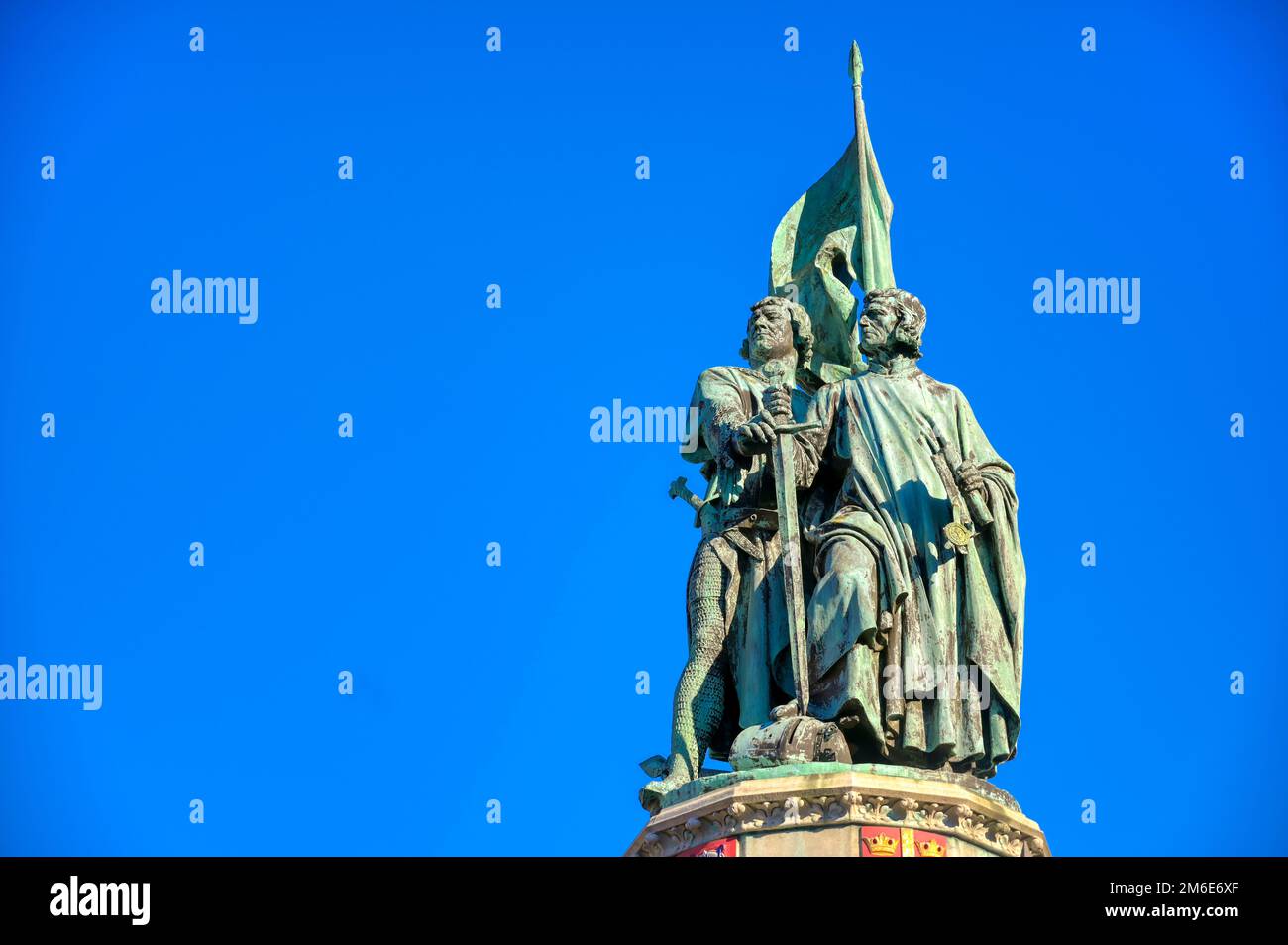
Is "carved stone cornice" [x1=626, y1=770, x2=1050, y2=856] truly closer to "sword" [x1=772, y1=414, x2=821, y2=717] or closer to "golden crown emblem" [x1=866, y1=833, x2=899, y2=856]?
"golden crown emblem" [x1=866, y1=833, x2=899, y2=856]

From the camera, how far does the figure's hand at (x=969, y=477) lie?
135 ft

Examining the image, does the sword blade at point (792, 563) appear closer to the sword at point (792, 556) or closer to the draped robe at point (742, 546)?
the sword at point (792, 556)

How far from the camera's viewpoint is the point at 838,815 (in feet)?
127

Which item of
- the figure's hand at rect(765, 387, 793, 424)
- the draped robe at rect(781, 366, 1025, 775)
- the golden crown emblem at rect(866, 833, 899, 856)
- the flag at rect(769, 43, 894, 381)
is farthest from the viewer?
the flag at rect(769, 43, 894, 381)

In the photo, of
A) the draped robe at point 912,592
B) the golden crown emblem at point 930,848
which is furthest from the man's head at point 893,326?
the golden crown emblem at point 930,848

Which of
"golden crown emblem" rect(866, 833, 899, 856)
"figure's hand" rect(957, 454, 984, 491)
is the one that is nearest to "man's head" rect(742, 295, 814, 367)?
"figure's hand" rect(957, 454, 984, 491)

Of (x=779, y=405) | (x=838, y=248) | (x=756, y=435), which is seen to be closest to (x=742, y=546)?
(x=756, y=435)

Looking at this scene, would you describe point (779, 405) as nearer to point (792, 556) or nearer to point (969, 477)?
point (792, 556)

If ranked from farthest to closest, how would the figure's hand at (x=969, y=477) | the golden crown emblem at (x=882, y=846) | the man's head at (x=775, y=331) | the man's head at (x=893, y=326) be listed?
1. the man's head at (x=775, y=331)
2. the man's head at (x=893, y=326)
3. the figure's hand at (x=969, y=477)
4. the golden crown emblem at (x=882, y=846)

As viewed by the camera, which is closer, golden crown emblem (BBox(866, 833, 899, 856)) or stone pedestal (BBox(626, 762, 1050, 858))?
golden crown emblem (BBox(866, 833, 899, 856))

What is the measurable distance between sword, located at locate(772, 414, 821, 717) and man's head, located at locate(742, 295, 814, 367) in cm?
153

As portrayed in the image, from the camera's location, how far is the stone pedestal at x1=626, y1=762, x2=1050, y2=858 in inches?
1527

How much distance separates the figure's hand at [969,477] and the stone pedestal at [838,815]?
10.7 ft
